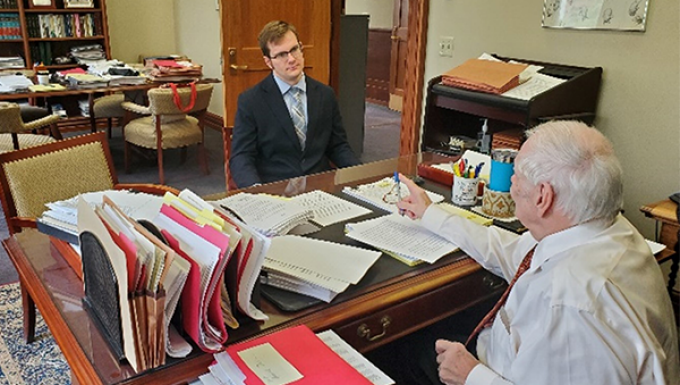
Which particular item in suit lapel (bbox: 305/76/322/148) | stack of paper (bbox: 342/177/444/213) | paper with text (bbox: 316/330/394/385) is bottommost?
paper with text (bbox: 316/330/394/385)

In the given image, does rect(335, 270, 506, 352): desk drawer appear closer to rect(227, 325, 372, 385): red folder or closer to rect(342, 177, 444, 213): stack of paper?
rect(227, 325, 372, 385): red folder

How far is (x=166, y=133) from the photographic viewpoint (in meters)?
4.15

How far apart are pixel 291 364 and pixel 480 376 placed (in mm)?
423

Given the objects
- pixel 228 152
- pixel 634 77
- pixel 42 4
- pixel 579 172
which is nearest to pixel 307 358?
pixel 579 172

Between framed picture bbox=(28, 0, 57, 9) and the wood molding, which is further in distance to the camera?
framed picture bbox=(28, 0, 57, 9)

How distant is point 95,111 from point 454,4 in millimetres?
3189

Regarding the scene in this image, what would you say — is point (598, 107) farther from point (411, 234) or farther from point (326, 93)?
point (411, 234)

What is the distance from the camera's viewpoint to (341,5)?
4.30 meters

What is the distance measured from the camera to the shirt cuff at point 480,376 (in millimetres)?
1141

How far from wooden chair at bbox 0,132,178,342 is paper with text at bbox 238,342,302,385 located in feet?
2.92

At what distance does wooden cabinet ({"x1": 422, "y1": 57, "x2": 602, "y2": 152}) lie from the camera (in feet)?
8.38

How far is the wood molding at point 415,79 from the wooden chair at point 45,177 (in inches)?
82.7

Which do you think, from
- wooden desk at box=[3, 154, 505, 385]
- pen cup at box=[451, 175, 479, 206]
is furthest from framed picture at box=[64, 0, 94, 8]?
pen cup at box=[451, 175, 479, 206]

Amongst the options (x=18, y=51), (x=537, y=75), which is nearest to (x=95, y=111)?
(x=18, y=51)
